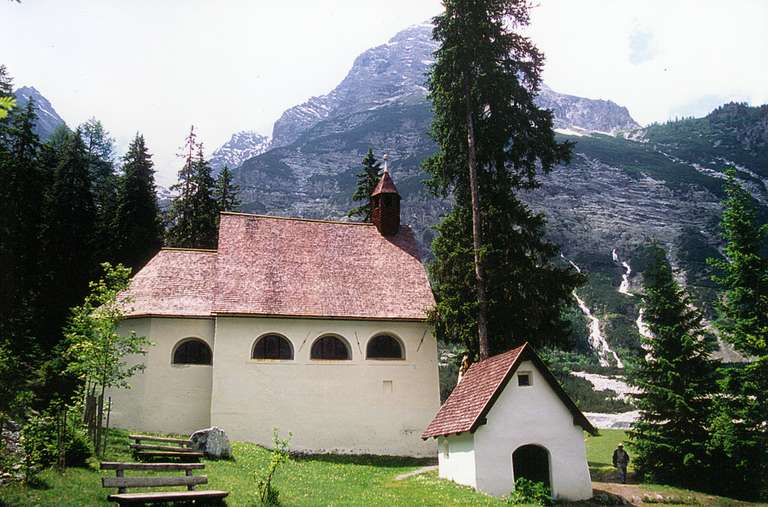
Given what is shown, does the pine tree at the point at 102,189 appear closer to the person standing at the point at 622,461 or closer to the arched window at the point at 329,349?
the arched window at the point at 329,349

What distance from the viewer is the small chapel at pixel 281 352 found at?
24422 millimetres

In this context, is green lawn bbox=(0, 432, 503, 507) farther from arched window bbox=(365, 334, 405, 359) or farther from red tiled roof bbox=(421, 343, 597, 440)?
arched window bbox=(365, 334, 405, 359)

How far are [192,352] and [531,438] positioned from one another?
47.4ft

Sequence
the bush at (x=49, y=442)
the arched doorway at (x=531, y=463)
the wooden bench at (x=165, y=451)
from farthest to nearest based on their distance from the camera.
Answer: the arched doorway at (x=531, y=463), the wooden bench at (x=165, y=451), the bush at (x=49, y=442)

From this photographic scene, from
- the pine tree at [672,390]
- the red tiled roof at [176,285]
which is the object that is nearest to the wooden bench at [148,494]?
the red tiled roof at [176,285]

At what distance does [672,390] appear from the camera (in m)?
23.1

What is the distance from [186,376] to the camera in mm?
24797

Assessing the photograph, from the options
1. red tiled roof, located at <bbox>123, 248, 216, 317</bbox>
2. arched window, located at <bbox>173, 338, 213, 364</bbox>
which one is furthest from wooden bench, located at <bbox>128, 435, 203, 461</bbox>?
red tiled roof, located at <bbox>123, 248, 216, 317</bbox>

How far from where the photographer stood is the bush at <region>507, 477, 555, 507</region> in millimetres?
16781

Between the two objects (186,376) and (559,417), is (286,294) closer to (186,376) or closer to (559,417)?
(186,376)

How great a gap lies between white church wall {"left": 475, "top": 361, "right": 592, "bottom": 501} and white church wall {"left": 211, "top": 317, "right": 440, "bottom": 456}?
8.29m

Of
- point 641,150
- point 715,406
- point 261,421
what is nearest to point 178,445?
point 261,421

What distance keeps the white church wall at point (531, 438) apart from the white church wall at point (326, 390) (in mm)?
8293

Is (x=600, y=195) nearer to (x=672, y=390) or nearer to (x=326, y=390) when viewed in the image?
(x=672, y=390)
